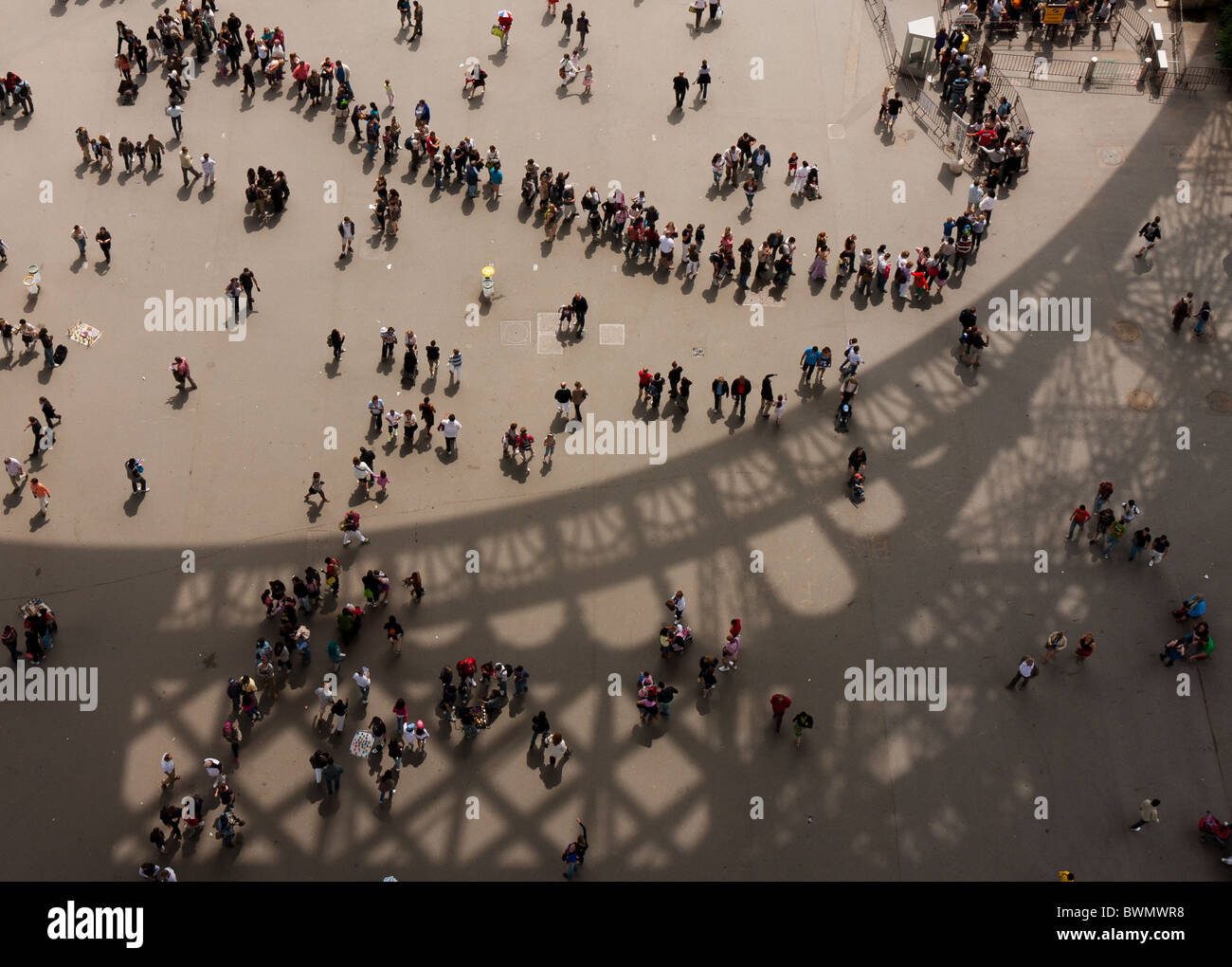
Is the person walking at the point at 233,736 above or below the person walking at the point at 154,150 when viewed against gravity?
below

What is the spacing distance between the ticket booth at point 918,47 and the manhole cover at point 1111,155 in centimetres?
617

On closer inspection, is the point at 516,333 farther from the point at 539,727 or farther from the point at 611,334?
the point at 539,727

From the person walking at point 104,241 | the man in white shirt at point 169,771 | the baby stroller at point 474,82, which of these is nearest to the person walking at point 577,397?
the baby stroller at point 474,82

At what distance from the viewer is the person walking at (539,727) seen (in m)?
32.9

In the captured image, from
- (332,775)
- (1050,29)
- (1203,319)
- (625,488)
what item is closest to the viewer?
(332,775)

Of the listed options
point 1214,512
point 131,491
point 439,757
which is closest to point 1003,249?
point 1214,512

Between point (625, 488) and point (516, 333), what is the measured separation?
596cm

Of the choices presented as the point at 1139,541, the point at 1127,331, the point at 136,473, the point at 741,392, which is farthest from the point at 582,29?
the point at 1139,541

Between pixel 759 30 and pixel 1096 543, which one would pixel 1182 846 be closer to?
pixel 1096 543

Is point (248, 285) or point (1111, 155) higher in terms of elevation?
point (1111, 155)

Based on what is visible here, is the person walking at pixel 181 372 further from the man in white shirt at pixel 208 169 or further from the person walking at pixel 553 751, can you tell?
the person walking at pixel 553 751

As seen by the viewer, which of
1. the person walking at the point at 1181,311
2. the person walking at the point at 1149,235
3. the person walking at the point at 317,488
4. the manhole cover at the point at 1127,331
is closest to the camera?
the person walking at the point at 317,488

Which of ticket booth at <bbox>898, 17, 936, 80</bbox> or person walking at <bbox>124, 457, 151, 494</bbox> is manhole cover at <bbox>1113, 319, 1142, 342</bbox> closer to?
ticket booth at <bbox>898, 17, 936, 80</bbox>

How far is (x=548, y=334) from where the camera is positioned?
40.3 m
